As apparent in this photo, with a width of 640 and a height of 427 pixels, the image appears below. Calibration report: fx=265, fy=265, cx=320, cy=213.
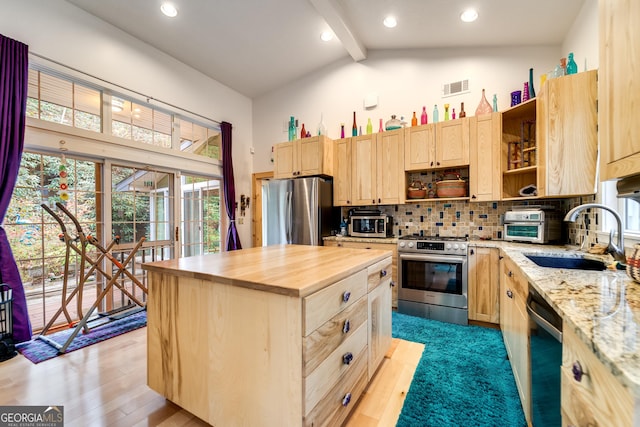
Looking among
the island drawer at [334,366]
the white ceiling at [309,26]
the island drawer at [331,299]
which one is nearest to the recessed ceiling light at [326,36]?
the white ceiling at [309,26]

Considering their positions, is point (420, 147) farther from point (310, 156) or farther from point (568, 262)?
A: point (568, 262)

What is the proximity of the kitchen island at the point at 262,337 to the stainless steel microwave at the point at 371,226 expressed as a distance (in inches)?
76.6

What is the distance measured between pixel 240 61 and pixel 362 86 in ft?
6.13

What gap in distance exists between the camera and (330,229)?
3.94m

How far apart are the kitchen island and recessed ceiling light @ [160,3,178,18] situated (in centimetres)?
294

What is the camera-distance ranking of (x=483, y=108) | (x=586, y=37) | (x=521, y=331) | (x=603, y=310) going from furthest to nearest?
(x=483, y=108) < (x=586, y=37) < (x=521, y=331) < (x=603, y=310)

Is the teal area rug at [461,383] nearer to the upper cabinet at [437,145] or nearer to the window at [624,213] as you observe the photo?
the window at [624,213]

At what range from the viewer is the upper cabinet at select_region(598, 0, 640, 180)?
93cm

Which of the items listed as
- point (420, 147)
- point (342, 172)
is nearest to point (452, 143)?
point (420, 147)

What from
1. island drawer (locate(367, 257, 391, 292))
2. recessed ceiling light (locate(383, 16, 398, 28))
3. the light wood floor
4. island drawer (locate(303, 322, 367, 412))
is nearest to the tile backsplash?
the light wood floor

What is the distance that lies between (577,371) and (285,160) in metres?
3.86

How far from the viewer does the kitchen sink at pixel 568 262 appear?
169cm

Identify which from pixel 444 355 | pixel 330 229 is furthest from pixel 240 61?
pixel 444 355

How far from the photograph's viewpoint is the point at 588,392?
2.23 ft
